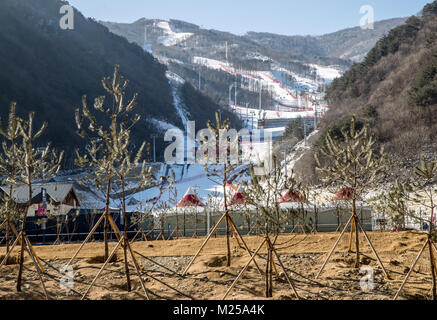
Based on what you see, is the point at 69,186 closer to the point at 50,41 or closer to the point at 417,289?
the point at 417,289

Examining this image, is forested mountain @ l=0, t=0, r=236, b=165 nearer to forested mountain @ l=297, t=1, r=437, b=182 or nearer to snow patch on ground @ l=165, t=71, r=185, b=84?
snow patch on ground @ l=165, t=71, r=185, b=84

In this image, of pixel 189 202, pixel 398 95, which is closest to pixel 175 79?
pixel 398 95

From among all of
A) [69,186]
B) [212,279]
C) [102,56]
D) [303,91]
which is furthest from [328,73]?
[212,279]

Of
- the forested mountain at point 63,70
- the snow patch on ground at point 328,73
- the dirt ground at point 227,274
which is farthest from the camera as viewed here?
the snow patch on ground at point 328,73

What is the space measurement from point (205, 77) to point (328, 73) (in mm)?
67073

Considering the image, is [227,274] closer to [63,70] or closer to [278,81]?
[63,70]

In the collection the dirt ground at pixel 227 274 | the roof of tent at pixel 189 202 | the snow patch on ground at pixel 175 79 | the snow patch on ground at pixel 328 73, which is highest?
the snow patch on ground at pixel 328 73

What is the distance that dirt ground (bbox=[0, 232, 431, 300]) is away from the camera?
6844mm

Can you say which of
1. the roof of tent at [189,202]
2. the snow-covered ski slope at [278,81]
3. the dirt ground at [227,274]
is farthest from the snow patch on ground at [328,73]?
the dirt ground at [227,274]

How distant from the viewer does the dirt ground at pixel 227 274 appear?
22.5ft

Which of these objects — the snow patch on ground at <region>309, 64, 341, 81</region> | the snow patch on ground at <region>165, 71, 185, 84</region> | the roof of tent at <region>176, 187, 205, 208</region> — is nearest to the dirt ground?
the roof of tent at <region>176, 187, 205, 208</region>

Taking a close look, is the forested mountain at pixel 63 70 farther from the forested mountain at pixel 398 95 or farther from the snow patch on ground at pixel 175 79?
the forested mountain at pixel 398 95

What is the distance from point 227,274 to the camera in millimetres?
7766

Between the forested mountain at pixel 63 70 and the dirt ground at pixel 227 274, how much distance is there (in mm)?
39097
